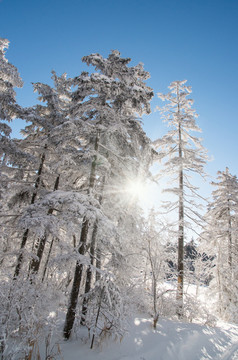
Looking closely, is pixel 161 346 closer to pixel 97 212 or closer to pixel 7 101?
pixel 97 212

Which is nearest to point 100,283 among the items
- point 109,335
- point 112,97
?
point 109,335

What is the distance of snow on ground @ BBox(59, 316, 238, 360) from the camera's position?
537 centimetres

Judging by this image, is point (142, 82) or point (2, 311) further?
point (142, 82)

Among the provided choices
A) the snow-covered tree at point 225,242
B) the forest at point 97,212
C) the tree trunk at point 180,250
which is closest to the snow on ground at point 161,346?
the forest at point 97,212

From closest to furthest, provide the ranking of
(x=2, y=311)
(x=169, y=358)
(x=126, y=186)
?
(x=2, y=311) < (x=169, y=358) < (x=126, y=186)

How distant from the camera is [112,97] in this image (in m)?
9.00

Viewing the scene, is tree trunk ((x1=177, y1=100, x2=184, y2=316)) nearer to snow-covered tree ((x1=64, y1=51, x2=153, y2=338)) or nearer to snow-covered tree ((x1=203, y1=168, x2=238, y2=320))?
snow-covered tree ((x1=203, y1=168, x2=238, y2=320))

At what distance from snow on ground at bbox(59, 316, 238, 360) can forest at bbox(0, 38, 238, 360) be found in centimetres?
39

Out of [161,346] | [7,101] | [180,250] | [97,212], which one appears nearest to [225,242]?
[180,250]

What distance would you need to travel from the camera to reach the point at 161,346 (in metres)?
6.22

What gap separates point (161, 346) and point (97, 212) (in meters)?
5.12

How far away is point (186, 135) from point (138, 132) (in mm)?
6958

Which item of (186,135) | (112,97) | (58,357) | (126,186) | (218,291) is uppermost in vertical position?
(186,135)

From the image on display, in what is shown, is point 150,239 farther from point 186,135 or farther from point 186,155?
point 186,135
